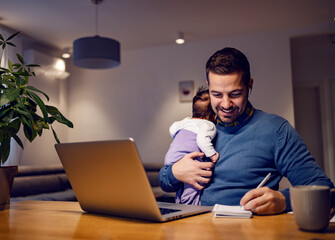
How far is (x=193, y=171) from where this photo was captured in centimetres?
116

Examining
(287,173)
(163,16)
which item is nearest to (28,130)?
(287,173)

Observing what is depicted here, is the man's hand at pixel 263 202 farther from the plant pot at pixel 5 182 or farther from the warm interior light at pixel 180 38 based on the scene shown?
the warm interior light at pixel 180 38

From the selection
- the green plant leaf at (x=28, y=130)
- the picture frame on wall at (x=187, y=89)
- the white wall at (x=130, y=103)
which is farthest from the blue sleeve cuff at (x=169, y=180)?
the picture frame on wall at (x=187, y=89)

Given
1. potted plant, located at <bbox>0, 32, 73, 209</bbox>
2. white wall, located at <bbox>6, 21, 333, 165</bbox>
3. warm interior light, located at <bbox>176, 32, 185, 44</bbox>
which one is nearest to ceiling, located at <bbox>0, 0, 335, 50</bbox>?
warm interior light, located at <bbox>176, 32, 185, 44</bbox>

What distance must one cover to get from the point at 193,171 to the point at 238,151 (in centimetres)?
17

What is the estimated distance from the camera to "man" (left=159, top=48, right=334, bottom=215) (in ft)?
3.61

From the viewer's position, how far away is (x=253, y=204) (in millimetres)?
876

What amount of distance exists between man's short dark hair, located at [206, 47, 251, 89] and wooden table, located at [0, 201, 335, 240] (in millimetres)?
526

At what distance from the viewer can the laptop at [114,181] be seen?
790 millimetres

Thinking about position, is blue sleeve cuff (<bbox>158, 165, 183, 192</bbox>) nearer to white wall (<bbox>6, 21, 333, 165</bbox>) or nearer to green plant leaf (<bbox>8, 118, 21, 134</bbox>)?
green plant leaf (<bbox>8, 118, 21, 134</bbox>)

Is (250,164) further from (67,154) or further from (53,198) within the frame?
(53,198)

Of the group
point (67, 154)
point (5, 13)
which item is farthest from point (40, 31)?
point (67, 154)

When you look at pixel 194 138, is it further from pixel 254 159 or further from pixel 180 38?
pixel 180 38

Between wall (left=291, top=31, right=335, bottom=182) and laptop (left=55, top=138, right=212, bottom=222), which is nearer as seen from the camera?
laptop (left=55, top=138, right=212, bottom=222)
